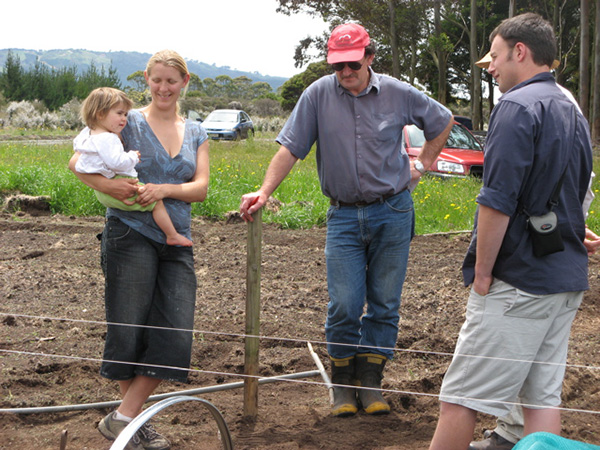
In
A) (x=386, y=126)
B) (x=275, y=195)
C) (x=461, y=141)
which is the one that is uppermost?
(x=386, y=126)

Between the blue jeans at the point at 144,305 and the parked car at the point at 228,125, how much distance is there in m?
21.5

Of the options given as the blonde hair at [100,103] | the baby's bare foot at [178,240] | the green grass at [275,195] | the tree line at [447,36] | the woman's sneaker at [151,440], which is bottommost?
the woman's sneaker at [151,440]

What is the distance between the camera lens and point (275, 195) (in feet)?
35.8

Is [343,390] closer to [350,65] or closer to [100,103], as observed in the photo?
[350,65]

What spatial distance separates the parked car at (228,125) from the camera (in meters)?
25.1

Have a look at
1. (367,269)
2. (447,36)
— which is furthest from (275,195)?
(447,36)

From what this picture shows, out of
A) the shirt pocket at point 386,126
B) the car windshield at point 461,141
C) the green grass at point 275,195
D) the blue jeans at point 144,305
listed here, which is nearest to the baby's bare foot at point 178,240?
the blue jeans at point 144,305

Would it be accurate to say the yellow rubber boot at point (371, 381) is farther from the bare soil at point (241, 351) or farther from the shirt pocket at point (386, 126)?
the shirt pocket at point (386, 126)

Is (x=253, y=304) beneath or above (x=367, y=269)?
beneath

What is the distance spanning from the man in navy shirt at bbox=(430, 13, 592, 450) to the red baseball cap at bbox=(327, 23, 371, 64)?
0.98 meters

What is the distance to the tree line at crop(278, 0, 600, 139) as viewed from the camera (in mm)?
28906

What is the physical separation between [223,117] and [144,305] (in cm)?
2342

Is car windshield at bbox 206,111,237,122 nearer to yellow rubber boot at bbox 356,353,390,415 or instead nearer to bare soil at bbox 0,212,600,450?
bare soil at bbox 0,212,600,450

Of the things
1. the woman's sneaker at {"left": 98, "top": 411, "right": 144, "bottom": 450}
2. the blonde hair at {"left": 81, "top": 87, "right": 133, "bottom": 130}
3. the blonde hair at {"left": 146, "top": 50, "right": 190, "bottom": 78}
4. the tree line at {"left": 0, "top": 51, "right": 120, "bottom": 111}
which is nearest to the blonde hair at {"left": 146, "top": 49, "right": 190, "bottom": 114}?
the blonde hair at {"left": 146, "top": 50, "right": 190, "bottom": 78}
